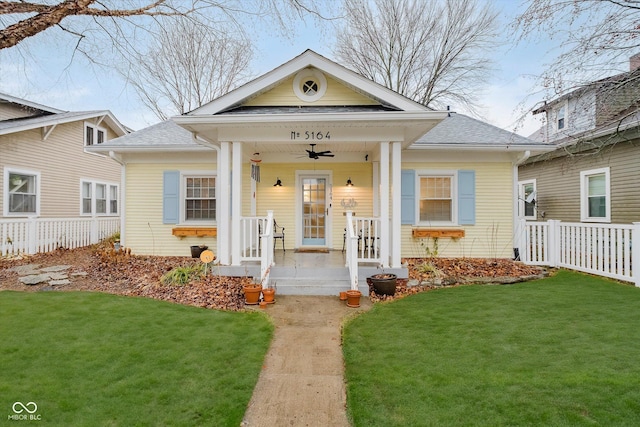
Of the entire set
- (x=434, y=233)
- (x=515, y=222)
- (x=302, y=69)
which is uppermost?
(x=302, y=69)

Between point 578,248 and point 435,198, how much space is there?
10.9ft

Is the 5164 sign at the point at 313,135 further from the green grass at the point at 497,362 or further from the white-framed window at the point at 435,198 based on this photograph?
the green grass at the point at 497,362

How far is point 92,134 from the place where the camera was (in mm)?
13891

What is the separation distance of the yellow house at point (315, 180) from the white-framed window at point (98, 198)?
5579 millimetres

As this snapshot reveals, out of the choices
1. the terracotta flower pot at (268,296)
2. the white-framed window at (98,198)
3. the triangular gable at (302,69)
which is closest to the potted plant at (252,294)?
the terracotta flower pot at (268,296)

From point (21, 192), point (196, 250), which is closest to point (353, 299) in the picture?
point (196, 250)

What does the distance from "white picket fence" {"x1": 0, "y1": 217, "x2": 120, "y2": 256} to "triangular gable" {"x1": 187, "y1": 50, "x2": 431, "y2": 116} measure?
6.85 metres

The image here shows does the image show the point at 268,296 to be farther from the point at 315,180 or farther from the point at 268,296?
the point at 315,180

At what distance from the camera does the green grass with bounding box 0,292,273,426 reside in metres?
2.78

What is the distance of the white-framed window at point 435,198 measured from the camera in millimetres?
9000

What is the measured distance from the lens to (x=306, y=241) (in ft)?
31.2

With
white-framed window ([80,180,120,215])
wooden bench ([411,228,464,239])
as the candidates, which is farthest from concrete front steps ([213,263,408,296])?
white-framed window ([80,180,120,215])

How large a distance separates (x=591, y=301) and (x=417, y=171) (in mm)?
4636

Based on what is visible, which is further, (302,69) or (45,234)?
(45,234)
